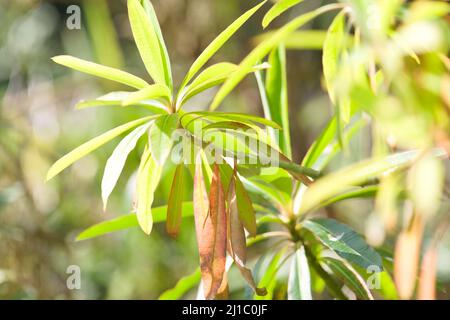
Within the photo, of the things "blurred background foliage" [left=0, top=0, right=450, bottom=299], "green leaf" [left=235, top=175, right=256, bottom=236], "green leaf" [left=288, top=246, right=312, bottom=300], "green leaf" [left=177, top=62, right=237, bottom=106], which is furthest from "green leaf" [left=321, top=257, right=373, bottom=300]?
"blurred background foliage" [left=0, top=0, right=450, bottom=299]

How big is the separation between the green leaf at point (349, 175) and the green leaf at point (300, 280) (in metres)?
0.17

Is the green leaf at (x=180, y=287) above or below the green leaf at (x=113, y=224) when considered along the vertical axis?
below

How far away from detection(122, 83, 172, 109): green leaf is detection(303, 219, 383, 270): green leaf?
0.22 meters

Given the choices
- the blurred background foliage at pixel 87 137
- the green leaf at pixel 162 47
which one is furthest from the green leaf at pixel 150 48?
the blurred background foliage at pixel 87 137

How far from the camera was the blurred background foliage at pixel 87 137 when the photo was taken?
1.41 metres

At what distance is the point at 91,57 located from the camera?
1873 millimetres

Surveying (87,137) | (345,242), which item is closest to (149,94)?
(345,242)

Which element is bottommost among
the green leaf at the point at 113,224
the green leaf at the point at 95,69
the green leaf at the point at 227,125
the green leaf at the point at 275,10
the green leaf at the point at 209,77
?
the green leaf at the point at 113,224

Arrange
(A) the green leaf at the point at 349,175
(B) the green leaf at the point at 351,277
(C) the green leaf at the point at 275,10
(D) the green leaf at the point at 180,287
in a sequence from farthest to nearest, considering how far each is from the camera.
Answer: (D) the green leaf at the point at 180,287, (B) the green leaf at the point at 351,277, (C) the green leaf at the point at 275,10, (A) the green leaf at the point at 349,175

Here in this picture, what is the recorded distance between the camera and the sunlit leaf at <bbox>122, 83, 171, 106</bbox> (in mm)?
534

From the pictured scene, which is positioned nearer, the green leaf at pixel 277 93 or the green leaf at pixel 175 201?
the green leaf at pixel 175 201

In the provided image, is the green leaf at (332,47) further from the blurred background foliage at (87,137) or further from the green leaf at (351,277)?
the blurred background foliage at (87,137)

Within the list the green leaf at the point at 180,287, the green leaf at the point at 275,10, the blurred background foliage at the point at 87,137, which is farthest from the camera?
the blurred background foliage at the point at 87,137
